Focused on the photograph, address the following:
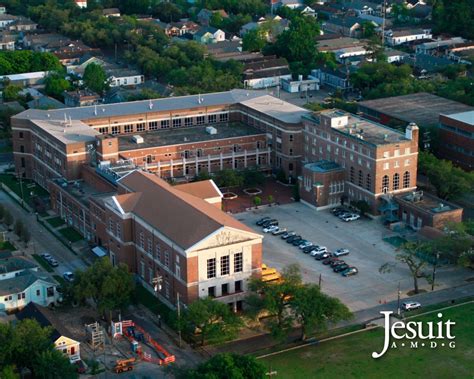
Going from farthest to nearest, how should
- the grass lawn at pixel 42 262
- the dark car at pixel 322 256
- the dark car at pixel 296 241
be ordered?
the dark car at pixel 296 241 → the dark car at pixel 322 256 → the grass lawn at pixel 42 262

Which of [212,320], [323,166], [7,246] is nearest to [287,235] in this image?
[323,166]

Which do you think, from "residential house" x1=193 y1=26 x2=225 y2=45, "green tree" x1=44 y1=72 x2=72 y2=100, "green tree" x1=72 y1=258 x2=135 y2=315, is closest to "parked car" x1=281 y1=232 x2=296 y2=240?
"green tree" x1=72 y1=258 x2=135 y2=315

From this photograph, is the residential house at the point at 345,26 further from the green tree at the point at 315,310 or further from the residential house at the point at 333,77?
the green tree at the point at 315,310

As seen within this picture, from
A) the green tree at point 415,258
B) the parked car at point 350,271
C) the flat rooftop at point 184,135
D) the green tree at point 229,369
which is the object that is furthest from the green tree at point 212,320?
the flat rooftop at point 184,135

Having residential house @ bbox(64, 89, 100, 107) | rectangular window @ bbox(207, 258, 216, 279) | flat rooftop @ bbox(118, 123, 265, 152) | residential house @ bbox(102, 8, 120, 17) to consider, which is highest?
residential house @ bbox(102, 8, 120, 17)

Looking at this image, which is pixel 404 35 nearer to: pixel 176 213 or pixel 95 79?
pixel 95 79

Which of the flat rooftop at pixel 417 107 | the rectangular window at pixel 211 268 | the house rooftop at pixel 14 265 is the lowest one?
the house rooftop at pixel 14 265

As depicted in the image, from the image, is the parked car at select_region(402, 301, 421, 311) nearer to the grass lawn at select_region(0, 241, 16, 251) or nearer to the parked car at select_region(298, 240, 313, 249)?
the parked car at select_region(298, 240, 313, 249)

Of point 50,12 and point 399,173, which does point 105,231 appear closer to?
point 399,173
